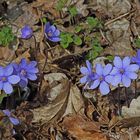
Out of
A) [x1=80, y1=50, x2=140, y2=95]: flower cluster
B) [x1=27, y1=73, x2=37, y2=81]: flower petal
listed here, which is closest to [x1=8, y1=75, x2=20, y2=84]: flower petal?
[x1=27, y1=73, x2=37, y2=81]: flower petal

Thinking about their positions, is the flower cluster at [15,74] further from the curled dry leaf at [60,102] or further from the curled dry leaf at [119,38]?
the curled dry leaf at [119,38]

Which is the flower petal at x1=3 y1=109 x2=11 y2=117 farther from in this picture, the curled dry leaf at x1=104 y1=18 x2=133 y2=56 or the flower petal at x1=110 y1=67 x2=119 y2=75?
the curled dry leaf at x1=104 y1=18 x2=133 y2=56

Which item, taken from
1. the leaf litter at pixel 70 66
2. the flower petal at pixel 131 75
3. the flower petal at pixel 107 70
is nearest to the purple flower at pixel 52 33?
the leaf litter at pixel 70 66

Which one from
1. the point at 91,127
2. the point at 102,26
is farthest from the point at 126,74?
the point at 102,26

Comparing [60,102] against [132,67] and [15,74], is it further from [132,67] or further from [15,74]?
[132,67]

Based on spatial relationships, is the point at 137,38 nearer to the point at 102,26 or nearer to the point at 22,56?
the point at 102,26

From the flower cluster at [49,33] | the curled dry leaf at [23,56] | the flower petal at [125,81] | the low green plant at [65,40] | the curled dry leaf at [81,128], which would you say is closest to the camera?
the flower petal at [125,81]

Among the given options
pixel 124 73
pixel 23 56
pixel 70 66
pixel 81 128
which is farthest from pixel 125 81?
pixel 23 56
